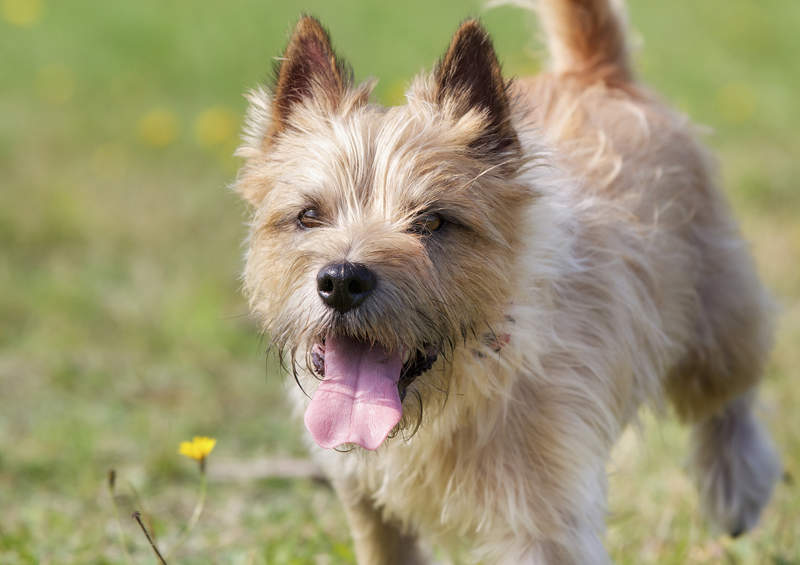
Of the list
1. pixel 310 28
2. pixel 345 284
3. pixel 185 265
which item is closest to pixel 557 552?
pixel 345 284

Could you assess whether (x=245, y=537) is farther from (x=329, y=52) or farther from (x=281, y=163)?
(x=329, y=52)

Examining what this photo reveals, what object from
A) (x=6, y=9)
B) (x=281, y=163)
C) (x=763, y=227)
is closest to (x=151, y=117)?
(x=6, y=9)

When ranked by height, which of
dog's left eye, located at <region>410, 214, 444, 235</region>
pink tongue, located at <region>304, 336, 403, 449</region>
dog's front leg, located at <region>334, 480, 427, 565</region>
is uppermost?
dog's left eye, located at <region>410, 214, 444, 235</region>

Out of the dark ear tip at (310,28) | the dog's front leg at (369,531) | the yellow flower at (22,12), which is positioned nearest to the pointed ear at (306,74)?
the dark ear tip at (310,28)

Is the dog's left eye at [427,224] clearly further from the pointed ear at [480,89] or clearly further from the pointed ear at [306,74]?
the pointed ear at [306,74]

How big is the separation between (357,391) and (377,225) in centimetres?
47

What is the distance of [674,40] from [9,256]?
9.23 metres

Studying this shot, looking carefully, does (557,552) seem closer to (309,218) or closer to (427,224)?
(427,224)

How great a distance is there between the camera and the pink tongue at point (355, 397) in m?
2.80

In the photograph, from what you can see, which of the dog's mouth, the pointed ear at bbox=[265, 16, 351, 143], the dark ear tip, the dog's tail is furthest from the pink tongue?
the dog's tail

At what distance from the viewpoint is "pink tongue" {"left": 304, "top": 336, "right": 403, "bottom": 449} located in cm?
280

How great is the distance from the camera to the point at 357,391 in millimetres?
2852

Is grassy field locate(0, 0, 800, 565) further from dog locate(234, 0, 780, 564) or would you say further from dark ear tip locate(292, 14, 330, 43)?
dark ear tip locate(292, 14, 330, 43)

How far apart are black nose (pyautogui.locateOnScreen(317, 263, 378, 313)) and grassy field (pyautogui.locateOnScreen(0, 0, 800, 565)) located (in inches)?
42.8
